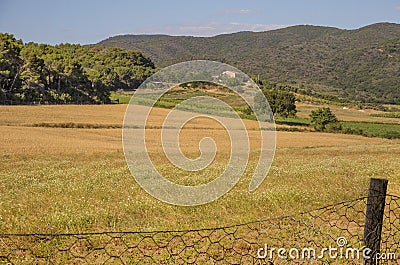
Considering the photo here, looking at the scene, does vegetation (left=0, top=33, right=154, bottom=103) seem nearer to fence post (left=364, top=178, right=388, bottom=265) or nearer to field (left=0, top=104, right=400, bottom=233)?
Result: field (left=0, top=104, right=400, bottom=233)

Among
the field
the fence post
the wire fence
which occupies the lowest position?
the field

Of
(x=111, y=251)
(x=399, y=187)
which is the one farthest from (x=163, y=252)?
(x=399, y=187)

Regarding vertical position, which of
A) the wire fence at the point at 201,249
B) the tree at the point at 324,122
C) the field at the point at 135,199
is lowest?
the tree at the point at 324,122

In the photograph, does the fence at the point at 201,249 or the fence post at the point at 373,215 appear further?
the fence at the point at 201,249

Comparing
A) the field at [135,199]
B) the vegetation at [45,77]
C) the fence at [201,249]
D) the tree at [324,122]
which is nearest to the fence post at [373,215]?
the fence at [201,249]

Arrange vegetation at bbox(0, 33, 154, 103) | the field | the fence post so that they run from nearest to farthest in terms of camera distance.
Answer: the fence post < the field < vegetation at bbox(0, 33, 154, 103)

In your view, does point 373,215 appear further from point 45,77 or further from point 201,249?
point 45,77

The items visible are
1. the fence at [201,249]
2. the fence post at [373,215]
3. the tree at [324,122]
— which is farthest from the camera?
the tree at [324,122]

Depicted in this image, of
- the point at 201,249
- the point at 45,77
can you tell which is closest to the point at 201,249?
the point at 201,249

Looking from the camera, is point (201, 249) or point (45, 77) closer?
point (201, 249)

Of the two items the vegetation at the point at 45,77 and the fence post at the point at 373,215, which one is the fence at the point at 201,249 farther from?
the vegetation at the point at 45,77

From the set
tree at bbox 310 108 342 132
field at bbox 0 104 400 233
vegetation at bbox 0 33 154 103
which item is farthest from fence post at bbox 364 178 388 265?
vegetation at bbox 0 33 154 103

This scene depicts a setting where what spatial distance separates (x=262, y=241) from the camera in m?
8.14

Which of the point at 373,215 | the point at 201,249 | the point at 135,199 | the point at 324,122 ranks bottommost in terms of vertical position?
the point at 324,122
